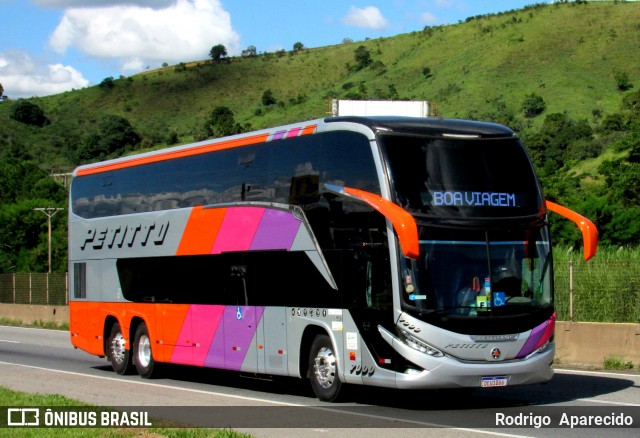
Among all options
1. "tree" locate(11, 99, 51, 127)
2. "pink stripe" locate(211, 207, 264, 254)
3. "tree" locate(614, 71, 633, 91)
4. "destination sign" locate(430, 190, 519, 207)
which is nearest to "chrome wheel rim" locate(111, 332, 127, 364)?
"pink stripe" locate(211, 207, 264, 254)

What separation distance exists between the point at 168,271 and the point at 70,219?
4.94 meters

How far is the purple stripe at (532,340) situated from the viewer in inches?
598

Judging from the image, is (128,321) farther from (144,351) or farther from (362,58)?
(362,58)

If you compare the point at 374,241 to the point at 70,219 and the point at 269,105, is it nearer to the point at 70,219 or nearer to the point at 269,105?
the point at 70,219

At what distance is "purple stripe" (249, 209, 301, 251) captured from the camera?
17.0m

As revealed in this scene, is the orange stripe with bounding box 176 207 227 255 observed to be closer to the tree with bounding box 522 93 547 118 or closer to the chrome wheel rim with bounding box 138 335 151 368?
the chrome wheel rim with bounding box 138 335 151 368

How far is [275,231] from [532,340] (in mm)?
4539

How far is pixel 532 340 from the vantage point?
1528 cm

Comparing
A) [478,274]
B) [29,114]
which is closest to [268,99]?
[29,114]

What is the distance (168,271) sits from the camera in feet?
68.4

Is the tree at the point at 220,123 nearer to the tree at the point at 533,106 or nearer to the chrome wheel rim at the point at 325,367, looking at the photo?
the tree at the point at 533,106

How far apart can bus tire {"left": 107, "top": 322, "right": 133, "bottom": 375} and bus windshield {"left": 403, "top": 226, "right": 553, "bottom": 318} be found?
31.5 feet

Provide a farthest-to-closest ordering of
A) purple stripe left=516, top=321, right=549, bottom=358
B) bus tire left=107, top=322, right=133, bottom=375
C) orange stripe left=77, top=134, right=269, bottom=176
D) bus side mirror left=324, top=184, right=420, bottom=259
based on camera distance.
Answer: bus tire left=107, top=322, right=133, bottom=375
orange stripe left=77, top=134, right=269, bottom=176
purple stripe left=516, top=321, right=549, bottom=358
bus side mirror left=324, top=184, right=420, bottom=259

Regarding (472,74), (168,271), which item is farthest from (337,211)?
(472,74)
